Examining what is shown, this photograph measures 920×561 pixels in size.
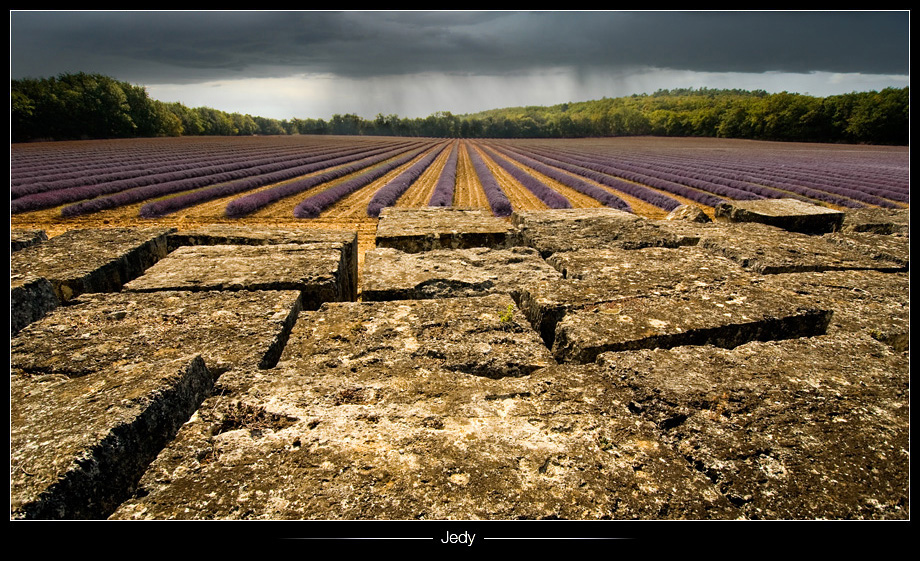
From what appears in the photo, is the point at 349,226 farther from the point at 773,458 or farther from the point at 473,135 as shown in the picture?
the point at 473,135

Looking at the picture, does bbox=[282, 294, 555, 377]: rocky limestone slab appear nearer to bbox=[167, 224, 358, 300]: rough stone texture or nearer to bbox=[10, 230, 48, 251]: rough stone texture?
bbox=[167, 224, 358, 300]: rough stone texture

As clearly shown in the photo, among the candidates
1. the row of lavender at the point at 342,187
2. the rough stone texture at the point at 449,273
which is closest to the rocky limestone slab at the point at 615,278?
the rough stone texture at the point at 449,273

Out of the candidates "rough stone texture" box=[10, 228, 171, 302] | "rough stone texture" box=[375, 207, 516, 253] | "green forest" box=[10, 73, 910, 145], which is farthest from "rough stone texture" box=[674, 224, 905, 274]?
"green forest" box=[10, 73, 910, 145]

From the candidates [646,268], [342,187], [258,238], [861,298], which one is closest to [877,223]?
[861,298]

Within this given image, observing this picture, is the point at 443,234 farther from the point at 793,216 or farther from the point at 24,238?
the point at 793,216

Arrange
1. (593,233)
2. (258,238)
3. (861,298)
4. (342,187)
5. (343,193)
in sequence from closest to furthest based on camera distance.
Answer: (861,298), (258,238), (593,233), (343,193), (342,187)

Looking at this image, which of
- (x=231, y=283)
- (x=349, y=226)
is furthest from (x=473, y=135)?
(x=231, y=283)

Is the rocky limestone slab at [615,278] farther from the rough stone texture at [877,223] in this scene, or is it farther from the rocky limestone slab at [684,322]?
the rough stone texture at [877,223]

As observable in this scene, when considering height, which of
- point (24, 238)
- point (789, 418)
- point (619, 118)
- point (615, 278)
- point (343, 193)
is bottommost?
point (789, 418)
